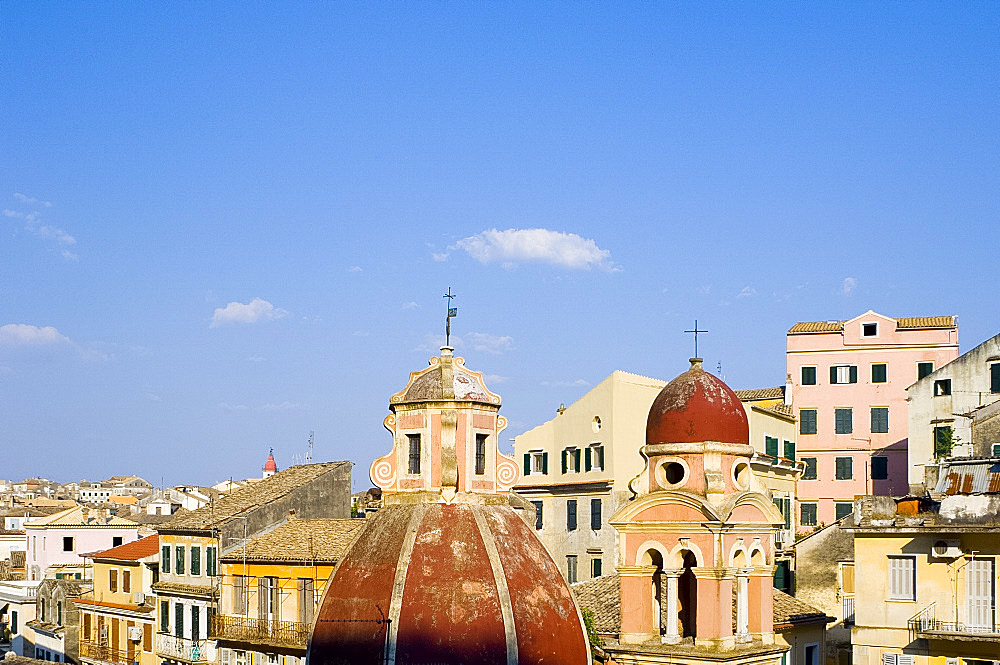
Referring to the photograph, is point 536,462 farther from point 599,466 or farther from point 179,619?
point 179,619

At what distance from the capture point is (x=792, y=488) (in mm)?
54531

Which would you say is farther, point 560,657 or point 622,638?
point 622,638

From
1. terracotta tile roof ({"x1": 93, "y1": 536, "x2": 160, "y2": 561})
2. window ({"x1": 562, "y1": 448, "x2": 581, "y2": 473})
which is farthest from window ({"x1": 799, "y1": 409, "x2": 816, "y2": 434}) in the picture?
terracotta tile roof ({"x1": 93, "y1": 536, "x2": 160, "y2": 561})

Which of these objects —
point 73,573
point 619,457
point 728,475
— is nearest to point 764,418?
point 619,457

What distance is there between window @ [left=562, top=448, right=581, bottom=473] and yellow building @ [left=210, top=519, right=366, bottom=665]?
10.7 m

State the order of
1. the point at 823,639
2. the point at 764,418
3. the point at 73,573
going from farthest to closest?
the point at 73,573 < the point at 764,418 < the point at 823,639

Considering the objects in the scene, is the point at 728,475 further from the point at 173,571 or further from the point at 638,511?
the point at 173,571

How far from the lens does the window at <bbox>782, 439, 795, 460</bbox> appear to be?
55.2 m

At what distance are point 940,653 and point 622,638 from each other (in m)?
7.73

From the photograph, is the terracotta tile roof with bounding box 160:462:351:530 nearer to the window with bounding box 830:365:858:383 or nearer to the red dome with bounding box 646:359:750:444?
the window with bounding box 830:365:858:383

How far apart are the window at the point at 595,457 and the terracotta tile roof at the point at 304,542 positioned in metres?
10.0

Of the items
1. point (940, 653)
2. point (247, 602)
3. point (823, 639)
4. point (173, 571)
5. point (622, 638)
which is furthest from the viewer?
point (173, 571)

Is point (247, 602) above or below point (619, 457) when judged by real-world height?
below

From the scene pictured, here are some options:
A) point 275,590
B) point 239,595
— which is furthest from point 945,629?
point 239,595
